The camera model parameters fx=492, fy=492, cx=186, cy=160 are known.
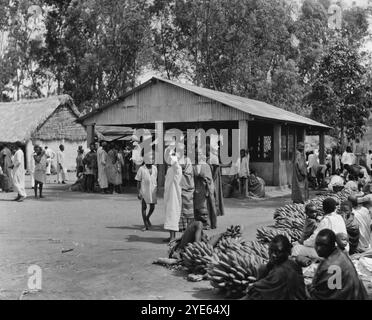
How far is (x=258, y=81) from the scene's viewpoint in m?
31.7

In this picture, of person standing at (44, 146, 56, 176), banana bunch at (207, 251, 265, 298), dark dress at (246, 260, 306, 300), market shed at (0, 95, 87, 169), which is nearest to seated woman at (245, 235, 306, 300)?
dark dress at (246, 260, 306, 300)

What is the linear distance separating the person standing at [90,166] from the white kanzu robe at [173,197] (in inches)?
352

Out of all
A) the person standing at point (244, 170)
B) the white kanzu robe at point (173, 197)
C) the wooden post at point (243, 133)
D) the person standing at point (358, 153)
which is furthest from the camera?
the person standing at point (358, 153)

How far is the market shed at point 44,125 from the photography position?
26219mm

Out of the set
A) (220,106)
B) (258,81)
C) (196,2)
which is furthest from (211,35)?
(220,106)

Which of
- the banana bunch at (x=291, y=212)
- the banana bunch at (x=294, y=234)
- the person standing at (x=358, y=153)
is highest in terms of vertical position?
the person standing at (x=358, y=153)

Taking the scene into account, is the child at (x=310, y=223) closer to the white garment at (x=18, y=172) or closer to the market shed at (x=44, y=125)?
the white garment at (x=18, y=172)

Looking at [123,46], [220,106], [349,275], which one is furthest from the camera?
[123,46]

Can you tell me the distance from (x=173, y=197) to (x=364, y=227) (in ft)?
10.2

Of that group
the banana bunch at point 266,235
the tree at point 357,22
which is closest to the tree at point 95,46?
the tree at point 357,22

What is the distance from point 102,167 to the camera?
16.9m
